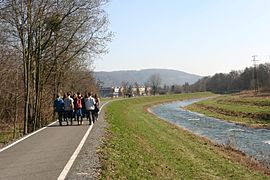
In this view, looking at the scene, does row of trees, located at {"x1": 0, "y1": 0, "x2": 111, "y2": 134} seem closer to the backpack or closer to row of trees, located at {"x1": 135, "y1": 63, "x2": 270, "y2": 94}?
the backpack

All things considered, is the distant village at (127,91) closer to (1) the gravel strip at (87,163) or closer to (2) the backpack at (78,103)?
(2) the backpack at (78,103)

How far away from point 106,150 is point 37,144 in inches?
115

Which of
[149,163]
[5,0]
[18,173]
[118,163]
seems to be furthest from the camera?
[5,0]

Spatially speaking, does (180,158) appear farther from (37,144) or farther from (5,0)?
(5,0)

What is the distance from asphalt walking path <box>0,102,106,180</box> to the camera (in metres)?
9.99

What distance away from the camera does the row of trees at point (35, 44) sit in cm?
2358

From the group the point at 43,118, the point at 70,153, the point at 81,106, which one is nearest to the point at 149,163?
the point at 70,153

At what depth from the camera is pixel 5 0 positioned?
22141 mm

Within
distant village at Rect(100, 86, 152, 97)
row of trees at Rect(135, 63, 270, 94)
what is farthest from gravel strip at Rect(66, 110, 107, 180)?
row of trees at Rect(135, 63, 270, 94)

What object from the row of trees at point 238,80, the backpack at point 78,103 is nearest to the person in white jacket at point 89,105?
the backpack at point 78,103

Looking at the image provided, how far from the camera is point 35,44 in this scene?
2642cm

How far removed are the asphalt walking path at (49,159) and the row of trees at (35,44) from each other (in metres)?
7.36

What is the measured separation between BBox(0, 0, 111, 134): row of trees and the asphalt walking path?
7360mm

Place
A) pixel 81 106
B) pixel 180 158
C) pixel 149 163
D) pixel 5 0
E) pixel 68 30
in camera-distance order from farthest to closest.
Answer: pixel 68 30 → pixel 81 106 → pixel 5 0 → pixel 180 158 → pixel 149 163
